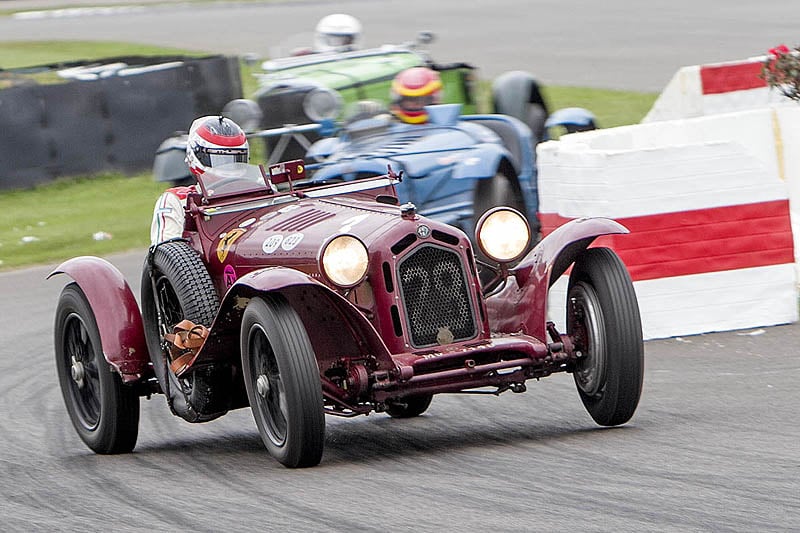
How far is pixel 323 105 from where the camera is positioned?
13859 millimetres

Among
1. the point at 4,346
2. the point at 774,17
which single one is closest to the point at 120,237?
the point at 4,346

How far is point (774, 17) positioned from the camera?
29203 millimetres

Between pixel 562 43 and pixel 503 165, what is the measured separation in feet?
54.7

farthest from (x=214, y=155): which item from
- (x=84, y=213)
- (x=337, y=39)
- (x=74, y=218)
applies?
(x=337, y=39)

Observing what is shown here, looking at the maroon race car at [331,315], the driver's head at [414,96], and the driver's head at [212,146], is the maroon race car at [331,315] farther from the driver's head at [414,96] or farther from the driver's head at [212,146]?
the driver's head at [414,96]

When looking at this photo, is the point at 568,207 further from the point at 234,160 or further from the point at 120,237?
the point at 120,237

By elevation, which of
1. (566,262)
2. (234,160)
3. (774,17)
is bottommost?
(774,17)

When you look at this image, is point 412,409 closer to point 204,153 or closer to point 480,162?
point 204,153

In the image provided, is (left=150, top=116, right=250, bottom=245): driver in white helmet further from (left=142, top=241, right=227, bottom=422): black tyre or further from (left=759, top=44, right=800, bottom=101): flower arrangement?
(left=759, top=44, right=800, bottom=101): flower arrangement

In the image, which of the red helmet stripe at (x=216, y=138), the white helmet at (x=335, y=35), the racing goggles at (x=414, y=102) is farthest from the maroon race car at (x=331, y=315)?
the white helmet at (x=335, y=35)

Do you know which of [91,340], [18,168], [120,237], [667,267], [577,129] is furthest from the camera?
[18,168]

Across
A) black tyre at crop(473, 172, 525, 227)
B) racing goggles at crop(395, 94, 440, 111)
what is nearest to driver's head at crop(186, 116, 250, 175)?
black tyre at crop(473, 172, 525, 227)

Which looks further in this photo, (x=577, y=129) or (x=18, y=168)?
(x=18, y=168)

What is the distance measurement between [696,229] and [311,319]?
3.21 meters
